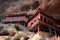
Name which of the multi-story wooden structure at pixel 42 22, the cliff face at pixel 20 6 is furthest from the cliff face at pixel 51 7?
the multi-story wooden structure at pixel 42 22

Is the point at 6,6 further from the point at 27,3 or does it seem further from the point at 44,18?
the point at 44,18

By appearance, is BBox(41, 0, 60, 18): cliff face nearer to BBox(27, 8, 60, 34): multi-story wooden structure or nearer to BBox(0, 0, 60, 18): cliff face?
BBox(0, 0, 60, 18): cliff face

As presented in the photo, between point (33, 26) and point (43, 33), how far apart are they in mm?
1612

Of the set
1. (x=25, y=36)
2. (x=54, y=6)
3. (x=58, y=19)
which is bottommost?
(x=25, y=36)

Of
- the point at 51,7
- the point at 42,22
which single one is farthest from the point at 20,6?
the point at 42,22

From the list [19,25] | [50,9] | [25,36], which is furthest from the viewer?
[50,9]

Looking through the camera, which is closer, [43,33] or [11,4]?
[43,33]

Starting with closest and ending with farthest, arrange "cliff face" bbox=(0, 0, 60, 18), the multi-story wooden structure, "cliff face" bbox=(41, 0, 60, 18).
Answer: the multi-story wooden structure → "cliff face" bbox=(41, 0, 60, 18) → "cliff face" bbox=(0, 0, 60, 18)

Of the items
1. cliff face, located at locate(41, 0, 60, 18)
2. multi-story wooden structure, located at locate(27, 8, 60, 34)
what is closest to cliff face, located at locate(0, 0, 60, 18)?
cliff face, located at locate(41, 0, 60, 18)

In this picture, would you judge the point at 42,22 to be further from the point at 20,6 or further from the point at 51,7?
the point at 20,6

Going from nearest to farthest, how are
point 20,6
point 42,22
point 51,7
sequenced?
1. point 42,22
2. point 51,7
3. point 20,6

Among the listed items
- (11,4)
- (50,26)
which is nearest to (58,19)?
(50,26)

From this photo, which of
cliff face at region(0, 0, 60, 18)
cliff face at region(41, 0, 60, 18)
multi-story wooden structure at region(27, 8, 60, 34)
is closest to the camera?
multi-story wooden structure at region(27, 8, 60, 34)

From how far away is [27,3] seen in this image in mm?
27391
